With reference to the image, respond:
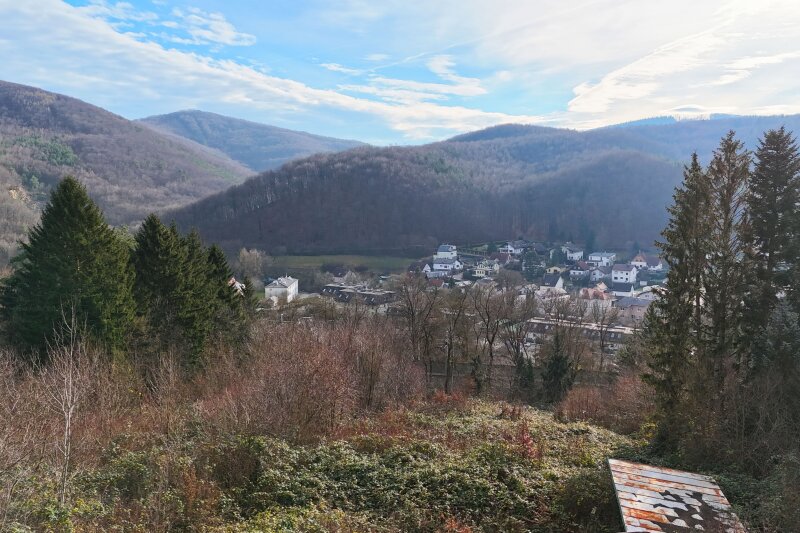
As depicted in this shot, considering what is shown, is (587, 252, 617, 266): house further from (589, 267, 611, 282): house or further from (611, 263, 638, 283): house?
(611, 263, 638, 283): house

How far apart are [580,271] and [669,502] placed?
75.1 m

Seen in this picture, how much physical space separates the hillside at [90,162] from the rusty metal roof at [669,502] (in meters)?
73.1

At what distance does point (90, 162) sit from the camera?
420ft

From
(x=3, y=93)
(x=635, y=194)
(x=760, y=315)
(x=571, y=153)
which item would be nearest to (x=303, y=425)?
(x=760, y=315)

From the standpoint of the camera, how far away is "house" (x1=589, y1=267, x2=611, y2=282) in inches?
2940

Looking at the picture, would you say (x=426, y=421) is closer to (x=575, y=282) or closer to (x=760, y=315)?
(x=760, y=315)

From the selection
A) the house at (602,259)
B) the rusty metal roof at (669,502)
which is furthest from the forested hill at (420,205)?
the rusty metal roof at (669,502)

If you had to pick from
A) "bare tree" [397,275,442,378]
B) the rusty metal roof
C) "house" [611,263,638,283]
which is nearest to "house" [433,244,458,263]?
"house" [611,263,638,283]

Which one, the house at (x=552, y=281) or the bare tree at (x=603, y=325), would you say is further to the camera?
the house at (x=552, y=281)

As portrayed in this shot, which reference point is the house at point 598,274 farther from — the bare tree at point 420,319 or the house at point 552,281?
the bare tree at point 420,319

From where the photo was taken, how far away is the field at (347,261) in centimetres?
7550

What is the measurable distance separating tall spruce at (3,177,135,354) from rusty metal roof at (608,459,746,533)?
1604 cm

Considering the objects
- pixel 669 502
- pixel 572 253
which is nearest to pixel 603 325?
pixel 669 502

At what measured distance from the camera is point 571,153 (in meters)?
159
